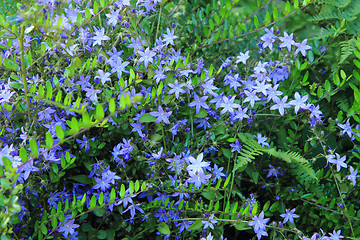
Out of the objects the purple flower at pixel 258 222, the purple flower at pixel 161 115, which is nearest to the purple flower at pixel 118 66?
the purple flower at pixel 161 115

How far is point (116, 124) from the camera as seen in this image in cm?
168

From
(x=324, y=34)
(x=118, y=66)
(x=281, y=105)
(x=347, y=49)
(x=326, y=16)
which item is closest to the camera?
(x=118, y=66)

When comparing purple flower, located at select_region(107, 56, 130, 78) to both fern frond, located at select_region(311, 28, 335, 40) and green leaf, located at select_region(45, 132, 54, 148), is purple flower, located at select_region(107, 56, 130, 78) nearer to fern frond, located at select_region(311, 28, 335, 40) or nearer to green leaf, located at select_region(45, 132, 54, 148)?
green leaf, located at select_region(45, 132, 54, 148)

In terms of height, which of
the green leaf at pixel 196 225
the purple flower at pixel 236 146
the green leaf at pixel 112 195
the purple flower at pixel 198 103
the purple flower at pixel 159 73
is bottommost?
the green leaf at pixel 196 225

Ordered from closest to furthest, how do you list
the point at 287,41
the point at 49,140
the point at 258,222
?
the point at 49,140 < the point at 258,222 < the point at 287,41

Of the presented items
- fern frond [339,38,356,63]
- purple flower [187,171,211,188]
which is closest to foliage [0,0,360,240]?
purple flower [187,171,211,188]

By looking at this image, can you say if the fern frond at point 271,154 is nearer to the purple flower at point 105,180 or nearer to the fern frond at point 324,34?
the purple flower at point 105,180

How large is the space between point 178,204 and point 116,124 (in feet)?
1.46

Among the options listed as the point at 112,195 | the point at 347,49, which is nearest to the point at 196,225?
the point at 112,195

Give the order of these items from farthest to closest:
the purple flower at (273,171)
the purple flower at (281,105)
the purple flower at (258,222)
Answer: the purple flower at (273,171), the purple flower at (281,105), the purple flower at (258,222)

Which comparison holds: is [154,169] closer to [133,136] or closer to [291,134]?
[133,136]

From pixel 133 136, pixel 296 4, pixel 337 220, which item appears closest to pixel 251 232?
pixel 337 220

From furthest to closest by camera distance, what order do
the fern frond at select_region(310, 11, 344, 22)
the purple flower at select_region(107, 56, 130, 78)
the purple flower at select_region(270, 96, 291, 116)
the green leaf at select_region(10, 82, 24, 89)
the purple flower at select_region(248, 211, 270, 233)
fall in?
the fern frond at select_region(310, 11, 344, 22) < the purple flower at select_region(270, 96, 291, 116) < the purple flower at select_region(107, 56, 130, 78) < the purple flower at select_region(248, 211, 270, 233) < the green leaf at select_region(10, 82, 24, 89)

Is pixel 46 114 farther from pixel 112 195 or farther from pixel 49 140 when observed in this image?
pixel 112 195
